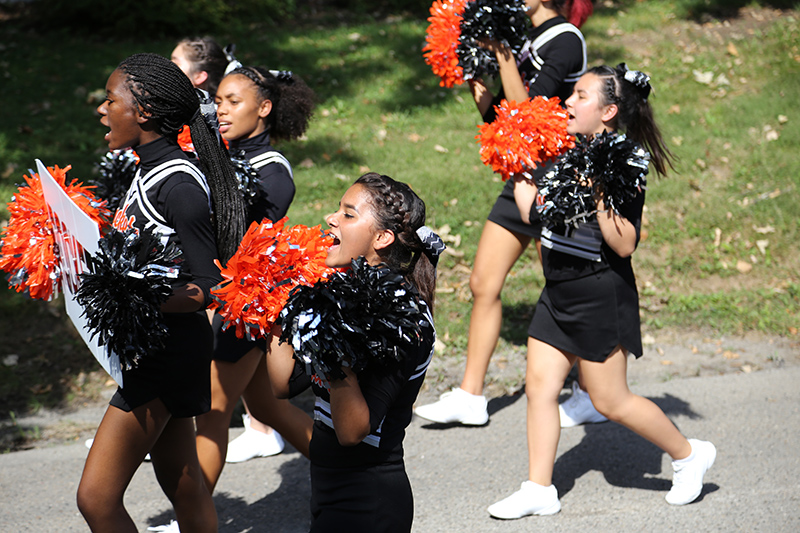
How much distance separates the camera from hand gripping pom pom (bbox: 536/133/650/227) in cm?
343

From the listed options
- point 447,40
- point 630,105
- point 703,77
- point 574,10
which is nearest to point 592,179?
point 630,105

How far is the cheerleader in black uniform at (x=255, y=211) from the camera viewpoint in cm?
353

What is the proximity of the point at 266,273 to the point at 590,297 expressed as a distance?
195cm

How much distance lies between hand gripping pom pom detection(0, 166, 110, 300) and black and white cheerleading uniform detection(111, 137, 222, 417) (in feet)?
1.01

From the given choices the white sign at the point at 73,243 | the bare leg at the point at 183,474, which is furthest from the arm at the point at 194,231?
the bare leg at the point at 183,474

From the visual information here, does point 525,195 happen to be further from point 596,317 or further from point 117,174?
point 117,174

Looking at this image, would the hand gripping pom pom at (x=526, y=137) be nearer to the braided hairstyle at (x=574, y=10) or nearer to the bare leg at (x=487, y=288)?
the bare leg at (x=487, y=288)

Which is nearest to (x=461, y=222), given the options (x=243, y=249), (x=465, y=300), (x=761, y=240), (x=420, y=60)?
(x=465, y=300)

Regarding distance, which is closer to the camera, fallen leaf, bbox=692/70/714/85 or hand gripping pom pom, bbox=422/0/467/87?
hand gripping pom pom, bbox=422/0/467/87

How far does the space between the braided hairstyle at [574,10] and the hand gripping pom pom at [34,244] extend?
298cm

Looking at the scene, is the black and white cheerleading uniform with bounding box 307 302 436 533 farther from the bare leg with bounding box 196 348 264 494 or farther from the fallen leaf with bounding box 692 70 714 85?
the fallen leaf with bounding box 692 70 714 85

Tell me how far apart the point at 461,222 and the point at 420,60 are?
4140 mm

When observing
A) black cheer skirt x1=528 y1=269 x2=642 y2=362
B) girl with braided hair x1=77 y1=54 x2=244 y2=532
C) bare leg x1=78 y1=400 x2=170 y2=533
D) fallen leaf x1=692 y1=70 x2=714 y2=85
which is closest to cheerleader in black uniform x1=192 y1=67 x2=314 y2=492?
girl with braided hair x1=77 y1=54 x2=244 y2=532

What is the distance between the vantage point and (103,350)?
2.83 meters
